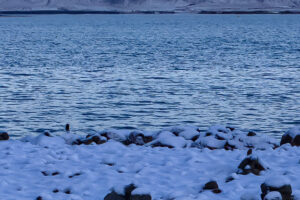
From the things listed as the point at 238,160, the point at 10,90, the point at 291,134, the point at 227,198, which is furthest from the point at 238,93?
the point at 227,198

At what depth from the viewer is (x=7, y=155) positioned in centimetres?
1509

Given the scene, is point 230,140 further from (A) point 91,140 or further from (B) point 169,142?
(A) point 91,140

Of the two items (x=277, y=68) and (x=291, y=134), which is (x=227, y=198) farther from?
(x=277, y=68)

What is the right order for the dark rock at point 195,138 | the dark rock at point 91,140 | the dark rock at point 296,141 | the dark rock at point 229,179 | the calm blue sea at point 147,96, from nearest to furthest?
1. the dark rock at point 229,179
2. the dark rock at point 296,141
3. the dark rock at point 91,140
4. the dark rock at point 195,138
5. the calm blue sea at point 147,96

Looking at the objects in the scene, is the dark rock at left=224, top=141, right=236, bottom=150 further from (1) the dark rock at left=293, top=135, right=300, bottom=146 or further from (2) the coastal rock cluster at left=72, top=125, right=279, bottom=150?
(1) the dark rock at left=293, top=135, right=300, bottom=146

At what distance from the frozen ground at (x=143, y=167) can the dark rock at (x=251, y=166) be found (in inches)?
1.7

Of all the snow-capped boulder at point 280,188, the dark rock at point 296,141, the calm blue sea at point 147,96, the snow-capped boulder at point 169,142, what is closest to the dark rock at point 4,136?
the snow-capped boulder at point 169,142

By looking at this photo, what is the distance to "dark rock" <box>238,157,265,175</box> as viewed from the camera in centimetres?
1305

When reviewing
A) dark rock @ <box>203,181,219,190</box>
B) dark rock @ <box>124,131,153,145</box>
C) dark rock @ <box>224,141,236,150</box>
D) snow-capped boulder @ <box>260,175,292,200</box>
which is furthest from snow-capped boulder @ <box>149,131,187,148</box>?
snow-capped boulder @ <box>260,175,292,200</box>

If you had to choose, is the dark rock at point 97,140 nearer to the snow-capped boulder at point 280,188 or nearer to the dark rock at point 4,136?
the dark rock at point 4,136

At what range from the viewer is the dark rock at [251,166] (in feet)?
42.8

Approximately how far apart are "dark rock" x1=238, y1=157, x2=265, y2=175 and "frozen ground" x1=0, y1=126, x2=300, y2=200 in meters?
0.04

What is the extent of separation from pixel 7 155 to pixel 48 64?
4223 centimetres

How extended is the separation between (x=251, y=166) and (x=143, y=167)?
2.66m
